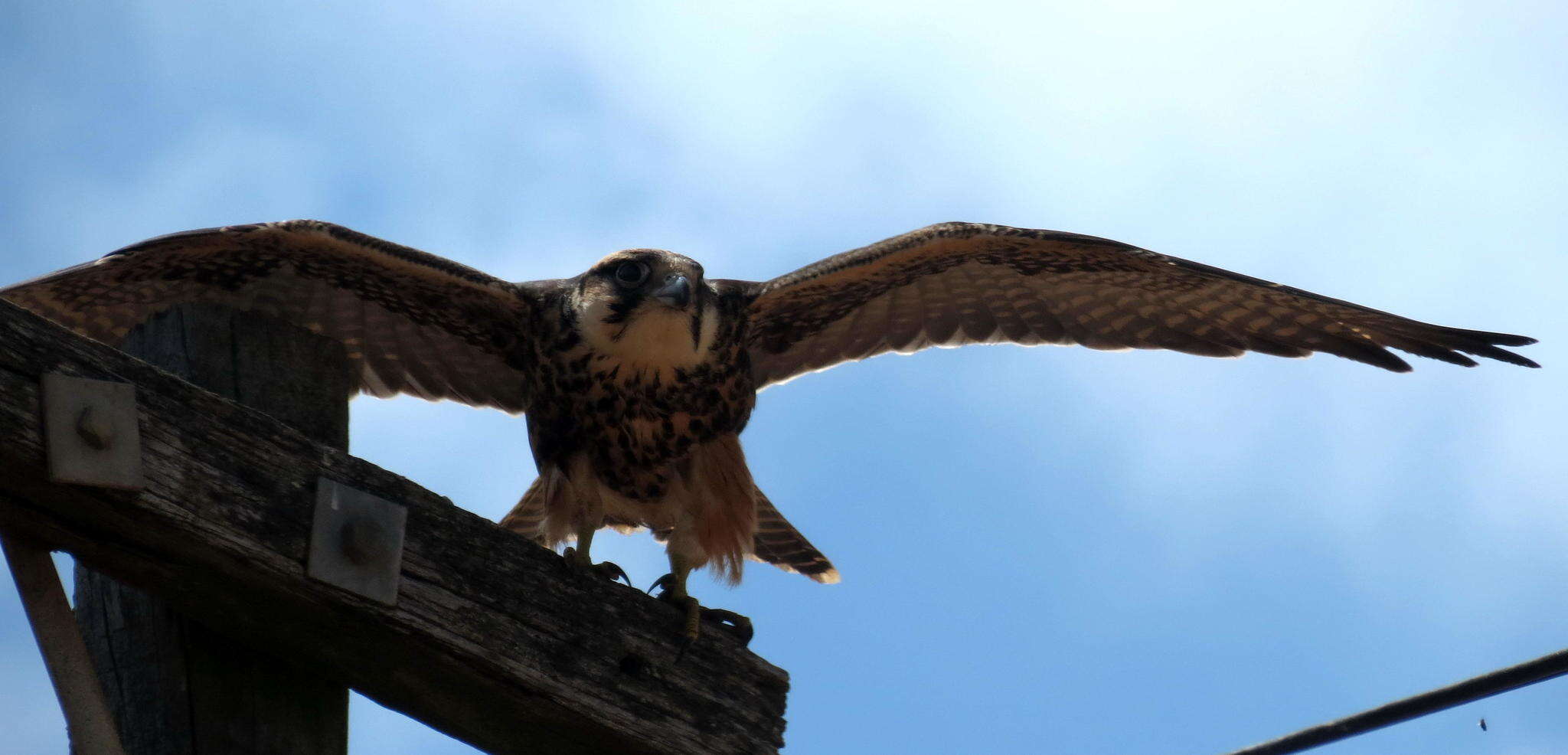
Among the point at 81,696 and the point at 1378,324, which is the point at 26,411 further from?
the point at 1378,324

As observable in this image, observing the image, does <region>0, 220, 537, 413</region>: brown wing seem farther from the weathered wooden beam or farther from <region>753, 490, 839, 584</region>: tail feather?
the weathered wooden beam

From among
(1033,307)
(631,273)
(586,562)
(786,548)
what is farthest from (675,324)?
(1033,307)

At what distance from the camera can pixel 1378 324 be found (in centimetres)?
469

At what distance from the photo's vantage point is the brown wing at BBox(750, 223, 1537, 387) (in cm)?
466

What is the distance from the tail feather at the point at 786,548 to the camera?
510 cm

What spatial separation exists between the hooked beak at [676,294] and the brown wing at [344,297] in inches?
21.7

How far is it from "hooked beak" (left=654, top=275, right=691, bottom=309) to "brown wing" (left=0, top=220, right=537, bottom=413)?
0.55 metres

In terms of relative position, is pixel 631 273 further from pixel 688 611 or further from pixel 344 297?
pixel 688 611

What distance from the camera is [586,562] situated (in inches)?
146

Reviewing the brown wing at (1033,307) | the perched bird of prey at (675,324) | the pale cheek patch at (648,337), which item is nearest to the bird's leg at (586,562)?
the perched bird of prey at (675,324)

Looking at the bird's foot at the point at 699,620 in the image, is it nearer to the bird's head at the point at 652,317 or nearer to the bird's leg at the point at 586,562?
the bird's leg at the point at 586,562

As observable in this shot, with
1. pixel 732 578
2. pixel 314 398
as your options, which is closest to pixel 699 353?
pixel 732 578

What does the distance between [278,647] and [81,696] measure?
0.45m

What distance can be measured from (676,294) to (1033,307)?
5.08 feet
